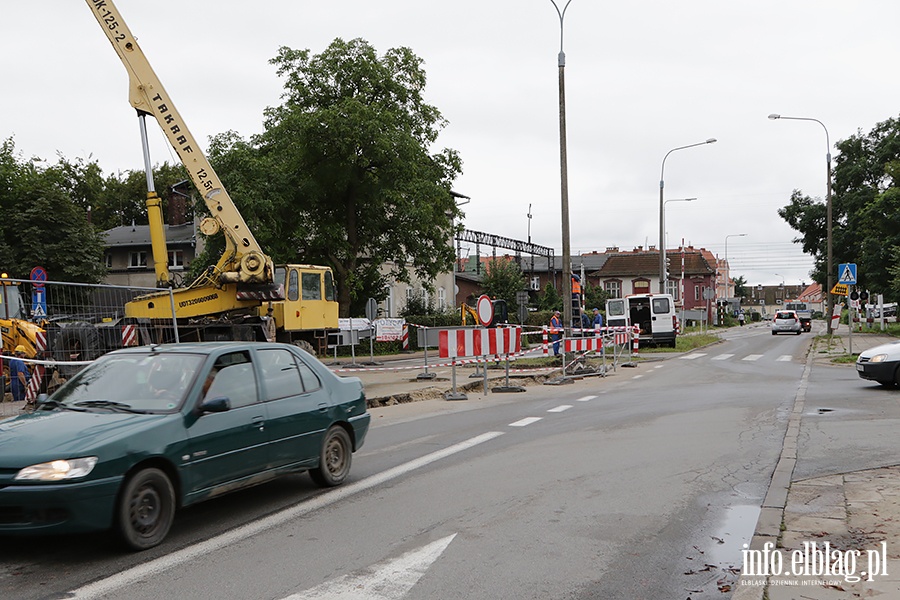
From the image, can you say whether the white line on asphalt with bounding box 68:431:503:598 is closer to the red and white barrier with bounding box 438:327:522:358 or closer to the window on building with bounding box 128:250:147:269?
the red and white barrier with bounding box 438:327:522:358

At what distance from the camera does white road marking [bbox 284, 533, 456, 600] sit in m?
4.69

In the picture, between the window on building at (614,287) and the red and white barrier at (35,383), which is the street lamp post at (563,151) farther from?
the window on building at (614,287)

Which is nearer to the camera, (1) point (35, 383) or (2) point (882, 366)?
(1) point (35, 383)

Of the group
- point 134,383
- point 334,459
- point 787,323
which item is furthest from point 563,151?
point 787,323

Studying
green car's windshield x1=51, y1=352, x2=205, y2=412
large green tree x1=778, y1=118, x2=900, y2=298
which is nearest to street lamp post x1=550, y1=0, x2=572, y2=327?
green car's windshield x1=51, y1=352, x2=205, y2=412

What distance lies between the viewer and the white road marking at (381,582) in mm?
4691

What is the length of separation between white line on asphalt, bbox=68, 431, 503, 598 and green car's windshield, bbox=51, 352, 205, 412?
3.46 feet

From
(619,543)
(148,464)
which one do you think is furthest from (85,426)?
(619,543)

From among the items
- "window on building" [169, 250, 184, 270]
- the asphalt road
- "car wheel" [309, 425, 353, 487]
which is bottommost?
the asphalt road

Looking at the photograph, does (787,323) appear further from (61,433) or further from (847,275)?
(61,433)

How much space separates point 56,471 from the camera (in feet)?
16.9

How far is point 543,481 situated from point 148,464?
382 centimetres

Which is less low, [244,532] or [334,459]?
[334,459]

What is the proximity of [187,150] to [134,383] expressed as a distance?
A: 51.1 ft
